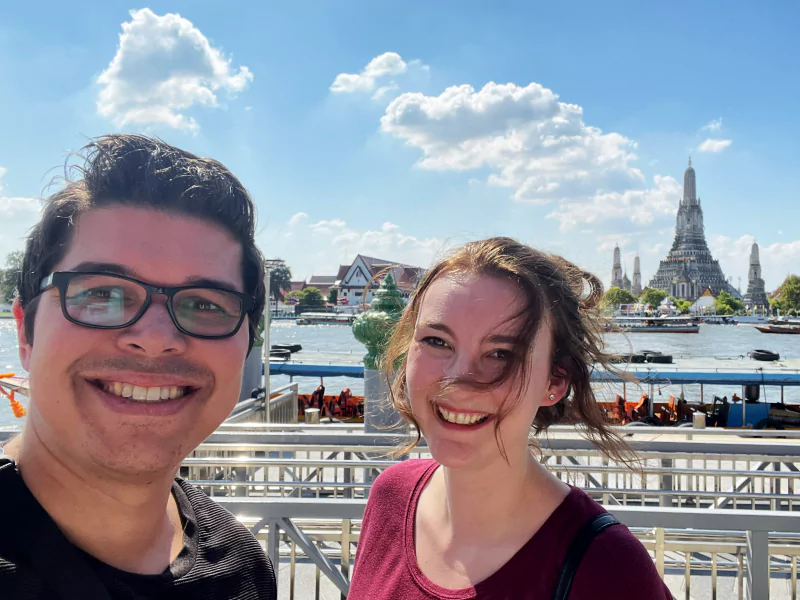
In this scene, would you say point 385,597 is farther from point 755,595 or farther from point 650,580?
point 755,595

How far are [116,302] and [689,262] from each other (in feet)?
493

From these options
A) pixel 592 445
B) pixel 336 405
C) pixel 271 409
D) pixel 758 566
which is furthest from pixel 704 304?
pixel 758 566

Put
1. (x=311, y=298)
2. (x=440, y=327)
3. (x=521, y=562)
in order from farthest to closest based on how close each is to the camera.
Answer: (x=311, y=298) < (x=440, y=327) < (x=521, y=562)

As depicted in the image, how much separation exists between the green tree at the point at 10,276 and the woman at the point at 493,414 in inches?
46.1

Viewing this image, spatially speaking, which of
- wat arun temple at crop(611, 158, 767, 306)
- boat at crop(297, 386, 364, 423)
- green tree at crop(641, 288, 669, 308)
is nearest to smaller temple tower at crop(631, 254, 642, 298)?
wat arun temple at crop(611, 158, 767, 306)

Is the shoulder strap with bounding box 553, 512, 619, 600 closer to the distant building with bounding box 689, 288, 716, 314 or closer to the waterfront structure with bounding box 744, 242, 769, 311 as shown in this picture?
the distant building with bounding box 689, 288, 716, 314

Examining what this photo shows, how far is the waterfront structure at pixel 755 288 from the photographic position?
139 m

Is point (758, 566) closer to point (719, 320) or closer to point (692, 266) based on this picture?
point (719, 320)

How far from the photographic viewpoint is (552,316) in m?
1.70

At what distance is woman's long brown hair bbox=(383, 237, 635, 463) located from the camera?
5.28 ft

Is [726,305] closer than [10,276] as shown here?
No

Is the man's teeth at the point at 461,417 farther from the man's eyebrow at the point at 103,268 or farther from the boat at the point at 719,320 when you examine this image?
the boat at the point at 719,320

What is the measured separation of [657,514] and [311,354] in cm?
3105

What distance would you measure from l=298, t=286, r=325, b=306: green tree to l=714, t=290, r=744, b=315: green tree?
268 ft
